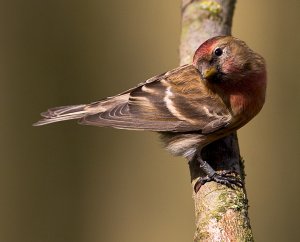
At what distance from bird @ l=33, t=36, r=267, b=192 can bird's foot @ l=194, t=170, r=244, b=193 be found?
0.03m

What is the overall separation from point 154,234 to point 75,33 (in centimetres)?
158

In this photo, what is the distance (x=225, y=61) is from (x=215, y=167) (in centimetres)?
52

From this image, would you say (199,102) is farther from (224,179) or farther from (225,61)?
(224,179)

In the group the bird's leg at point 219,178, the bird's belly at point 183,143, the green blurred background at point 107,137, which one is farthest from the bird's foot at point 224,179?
the green blurred background at point 107,137

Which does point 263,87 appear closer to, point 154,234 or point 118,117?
point 118,117

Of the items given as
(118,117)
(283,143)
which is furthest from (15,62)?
(283,143)

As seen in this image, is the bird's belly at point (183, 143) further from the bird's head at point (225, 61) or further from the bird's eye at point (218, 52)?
the bird's eye at point (218, 52)

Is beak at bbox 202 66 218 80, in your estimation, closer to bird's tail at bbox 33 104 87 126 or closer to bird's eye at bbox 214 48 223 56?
bird's eye at bbox 214 48 223 56

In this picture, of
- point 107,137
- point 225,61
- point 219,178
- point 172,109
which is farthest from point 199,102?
point 107,137

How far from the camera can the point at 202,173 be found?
2838 millimetres

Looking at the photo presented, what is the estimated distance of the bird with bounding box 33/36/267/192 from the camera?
2861mm

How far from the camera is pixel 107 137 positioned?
14.1 ft

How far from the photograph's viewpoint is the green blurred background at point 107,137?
4.20 m

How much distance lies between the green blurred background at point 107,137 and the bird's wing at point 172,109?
116 centimetres
